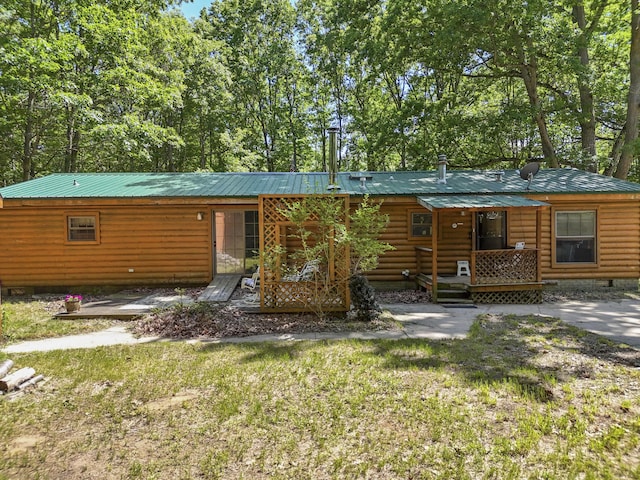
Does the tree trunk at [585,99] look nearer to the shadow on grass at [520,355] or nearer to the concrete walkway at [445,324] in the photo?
the concrete walkway at [445,324]

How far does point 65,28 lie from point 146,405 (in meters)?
17.3

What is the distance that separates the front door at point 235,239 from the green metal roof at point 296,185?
0.90 meters

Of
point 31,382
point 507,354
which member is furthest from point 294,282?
point 31,382

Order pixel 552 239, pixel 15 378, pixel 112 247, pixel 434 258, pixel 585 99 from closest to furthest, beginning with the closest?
1. pixel 15 378
2. pixel 434 258
3. pixel 112 247
4. pixel 552 239
5. pixel 585 99

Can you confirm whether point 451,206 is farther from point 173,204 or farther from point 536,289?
point 173,204

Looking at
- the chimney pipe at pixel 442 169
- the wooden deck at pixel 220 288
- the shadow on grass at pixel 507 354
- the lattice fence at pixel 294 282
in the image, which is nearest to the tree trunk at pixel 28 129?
the wooden deck at pixel 220 288

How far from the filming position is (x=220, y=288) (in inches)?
361

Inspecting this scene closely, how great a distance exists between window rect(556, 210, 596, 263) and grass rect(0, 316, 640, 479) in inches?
227

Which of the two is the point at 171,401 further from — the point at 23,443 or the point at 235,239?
the point at 235,239

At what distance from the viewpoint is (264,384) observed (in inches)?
159

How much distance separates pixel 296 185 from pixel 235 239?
2.47 meters

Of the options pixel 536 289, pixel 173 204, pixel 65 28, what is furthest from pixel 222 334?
pixel 65 28

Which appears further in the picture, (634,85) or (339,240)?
(634,85)

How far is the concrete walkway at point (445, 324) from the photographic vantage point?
5688mm
